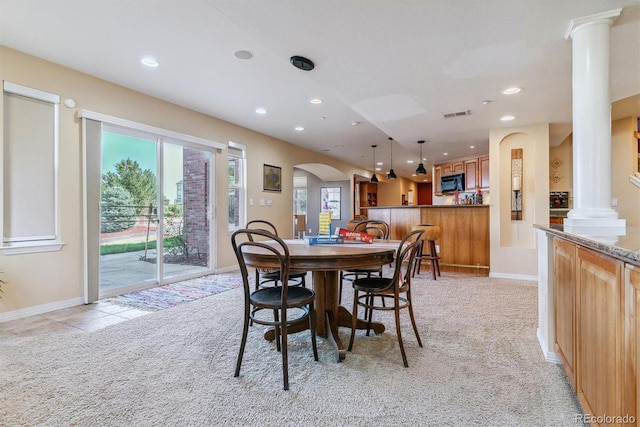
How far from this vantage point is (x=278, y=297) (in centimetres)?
191

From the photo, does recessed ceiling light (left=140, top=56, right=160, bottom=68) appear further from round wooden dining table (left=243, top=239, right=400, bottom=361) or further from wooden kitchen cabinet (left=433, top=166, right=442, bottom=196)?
wooden kitchen cabinet (left=433, top=166, right=442, bottom=196)

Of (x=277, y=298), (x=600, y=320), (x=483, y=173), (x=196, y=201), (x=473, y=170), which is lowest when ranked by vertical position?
(x=277, y=298)

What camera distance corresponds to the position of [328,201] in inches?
420

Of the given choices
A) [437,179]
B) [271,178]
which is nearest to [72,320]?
[271,178]

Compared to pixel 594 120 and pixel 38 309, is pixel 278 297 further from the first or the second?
pixel 38 309

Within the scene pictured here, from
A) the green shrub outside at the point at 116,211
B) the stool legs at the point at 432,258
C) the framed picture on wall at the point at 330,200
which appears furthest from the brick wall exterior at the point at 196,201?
the framed picture on wall at the point at 330,200

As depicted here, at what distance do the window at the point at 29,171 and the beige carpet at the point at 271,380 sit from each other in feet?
3.47

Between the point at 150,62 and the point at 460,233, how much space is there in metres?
4.90

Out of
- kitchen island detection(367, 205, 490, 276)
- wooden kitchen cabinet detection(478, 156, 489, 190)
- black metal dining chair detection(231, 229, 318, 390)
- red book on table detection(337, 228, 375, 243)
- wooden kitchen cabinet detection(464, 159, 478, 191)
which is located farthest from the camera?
wooden kitchen cabinet detection(464, 159, 478, 191)

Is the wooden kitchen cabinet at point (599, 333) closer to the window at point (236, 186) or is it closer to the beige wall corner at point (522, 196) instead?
the beige wall corner at point (522, 196)

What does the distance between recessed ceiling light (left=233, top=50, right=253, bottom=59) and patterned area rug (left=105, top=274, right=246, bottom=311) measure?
262 centimetres

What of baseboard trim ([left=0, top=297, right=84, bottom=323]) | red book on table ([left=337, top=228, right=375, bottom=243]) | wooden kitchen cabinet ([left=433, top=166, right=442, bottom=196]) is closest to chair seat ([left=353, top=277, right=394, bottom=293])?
red book on table ([left=337, top=228, right=375, bottom=243])

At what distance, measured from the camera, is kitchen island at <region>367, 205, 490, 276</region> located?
4.99m

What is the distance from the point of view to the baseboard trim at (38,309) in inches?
112
